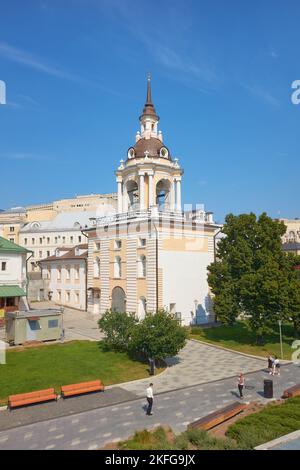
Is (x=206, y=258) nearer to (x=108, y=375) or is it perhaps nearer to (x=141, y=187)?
(x=141, y=187)

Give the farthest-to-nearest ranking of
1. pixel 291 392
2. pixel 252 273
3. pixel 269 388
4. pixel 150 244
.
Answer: pixel 150 244, pixel 252 273, pixel 269 388, pixel 291 392

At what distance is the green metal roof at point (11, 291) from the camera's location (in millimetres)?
35344

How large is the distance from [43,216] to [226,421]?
85.6 meters

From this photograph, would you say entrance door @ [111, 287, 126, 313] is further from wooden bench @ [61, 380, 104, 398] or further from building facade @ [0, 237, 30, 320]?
wooden bench @ [61, 380, 104, 398]

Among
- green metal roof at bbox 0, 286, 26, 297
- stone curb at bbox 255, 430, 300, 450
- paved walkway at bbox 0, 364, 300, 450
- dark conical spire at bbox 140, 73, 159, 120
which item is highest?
dark conical spire at bbox 140, 73, 159, 120

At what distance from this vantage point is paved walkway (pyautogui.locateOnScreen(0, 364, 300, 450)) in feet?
49.8

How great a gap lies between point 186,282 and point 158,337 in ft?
44.5

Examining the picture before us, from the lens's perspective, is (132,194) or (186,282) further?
(132,194)

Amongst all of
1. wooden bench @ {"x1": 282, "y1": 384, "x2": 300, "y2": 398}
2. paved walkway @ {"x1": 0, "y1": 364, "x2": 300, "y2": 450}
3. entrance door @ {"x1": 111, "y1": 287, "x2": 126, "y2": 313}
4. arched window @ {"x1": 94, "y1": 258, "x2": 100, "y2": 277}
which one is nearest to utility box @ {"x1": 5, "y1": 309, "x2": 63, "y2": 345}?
entrance door @ {"x1": 111, "y1": 287, "x2": 126, "y2": 313}

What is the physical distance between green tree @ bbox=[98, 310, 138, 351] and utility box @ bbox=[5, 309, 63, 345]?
4425 millimetres

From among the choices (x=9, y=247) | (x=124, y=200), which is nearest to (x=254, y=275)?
(x=124, y=200)

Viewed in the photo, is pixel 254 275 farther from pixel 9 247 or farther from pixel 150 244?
pixel 9 247

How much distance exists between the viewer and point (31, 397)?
19.4m

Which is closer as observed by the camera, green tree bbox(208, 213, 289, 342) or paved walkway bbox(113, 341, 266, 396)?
paved walkway bbox(113, 341, 266, 396)
